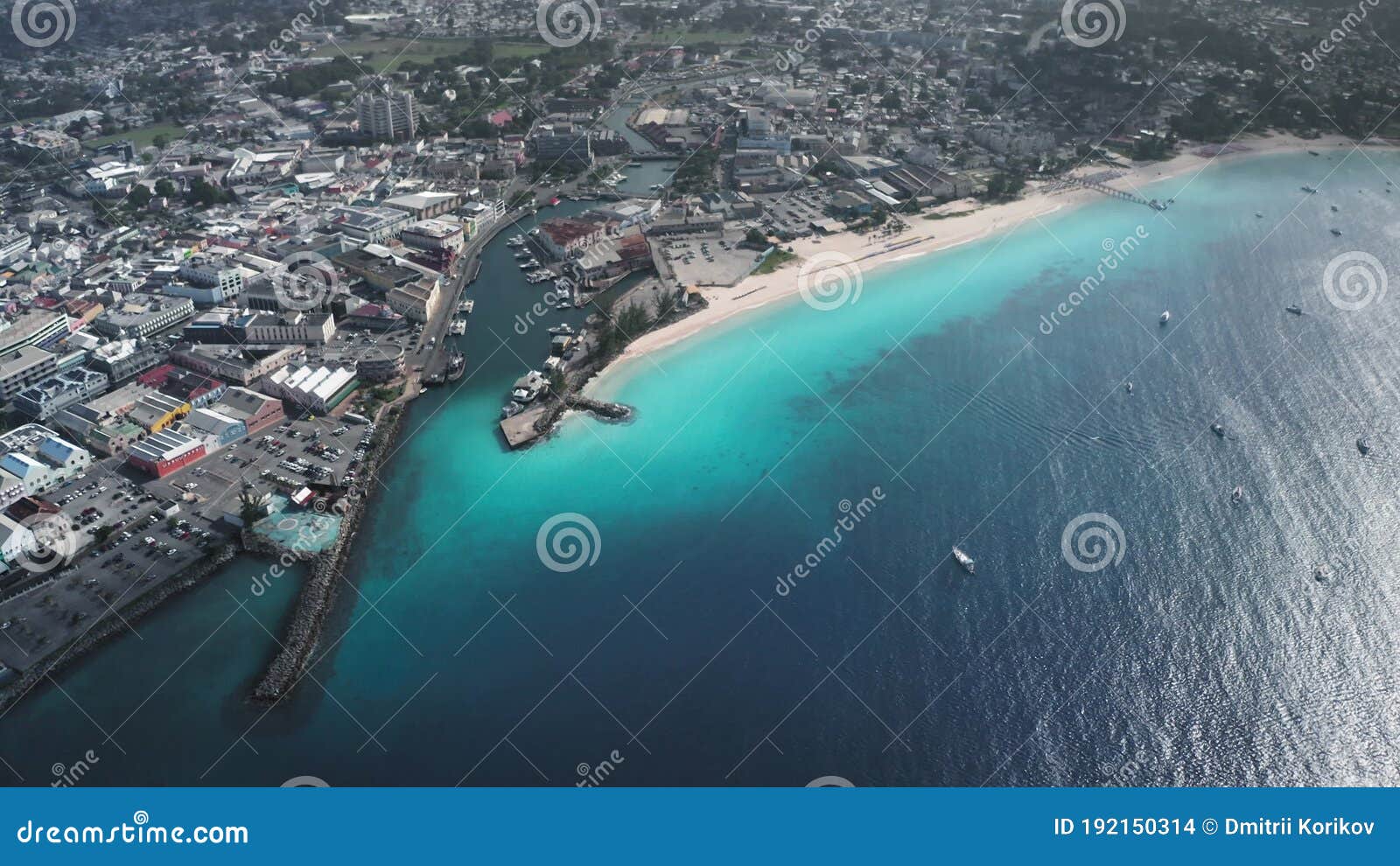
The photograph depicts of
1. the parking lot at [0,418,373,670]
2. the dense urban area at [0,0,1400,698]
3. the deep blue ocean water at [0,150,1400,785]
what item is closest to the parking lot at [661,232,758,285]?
the dense urban area at [0,0,1400,698]

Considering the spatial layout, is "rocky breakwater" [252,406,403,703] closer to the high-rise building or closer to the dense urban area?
the dense urban area

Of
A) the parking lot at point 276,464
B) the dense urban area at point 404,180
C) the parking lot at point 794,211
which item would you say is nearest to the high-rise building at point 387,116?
the dense urban area at point 404,180

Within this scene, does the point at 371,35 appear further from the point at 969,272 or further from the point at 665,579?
the point at 665,579

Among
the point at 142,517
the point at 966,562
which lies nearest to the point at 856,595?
the point at 966,562

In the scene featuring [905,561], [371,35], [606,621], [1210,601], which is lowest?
[371,35]

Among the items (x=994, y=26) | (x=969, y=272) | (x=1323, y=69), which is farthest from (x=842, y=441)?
(x=994, y=26)

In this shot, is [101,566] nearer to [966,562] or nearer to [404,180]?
[966,562]
